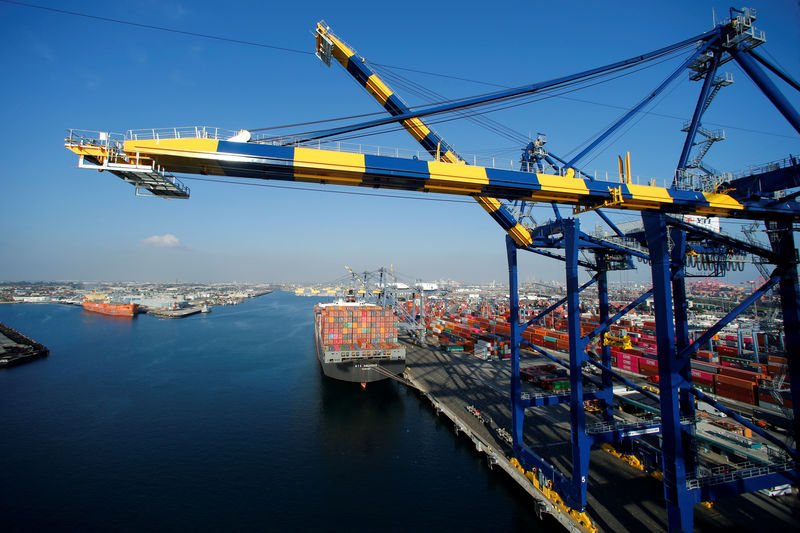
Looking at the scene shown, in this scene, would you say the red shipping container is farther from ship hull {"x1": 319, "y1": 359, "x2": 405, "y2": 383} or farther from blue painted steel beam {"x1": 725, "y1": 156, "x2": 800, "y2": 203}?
ship hull {"x1": 319, "y1": 359, "x2": 405, "y2": 383}

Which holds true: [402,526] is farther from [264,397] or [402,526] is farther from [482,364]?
[482,364]

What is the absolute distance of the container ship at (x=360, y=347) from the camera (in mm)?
26172

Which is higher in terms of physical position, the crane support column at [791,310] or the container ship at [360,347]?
the crane support column at [791,310]

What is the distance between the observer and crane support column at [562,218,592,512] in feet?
35.9

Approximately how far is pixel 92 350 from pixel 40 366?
8086mm

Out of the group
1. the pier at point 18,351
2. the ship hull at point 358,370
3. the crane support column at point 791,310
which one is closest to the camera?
the crane support column at point 791,310

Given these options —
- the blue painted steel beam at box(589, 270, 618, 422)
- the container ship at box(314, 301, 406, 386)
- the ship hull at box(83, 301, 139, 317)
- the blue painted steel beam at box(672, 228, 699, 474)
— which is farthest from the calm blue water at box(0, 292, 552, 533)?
the ship hull at box(83, 301, 139, 317)

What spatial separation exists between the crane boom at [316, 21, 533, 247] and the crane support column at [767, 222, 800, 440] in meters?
6.80

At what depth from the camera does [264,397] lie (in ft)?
83.0

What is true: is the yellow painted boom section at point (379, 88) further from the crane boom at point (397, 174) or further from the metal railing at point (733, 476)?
the metal railing at point (733, 476)

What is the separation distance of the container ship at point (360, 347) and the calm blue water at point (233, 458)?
1.66 meters

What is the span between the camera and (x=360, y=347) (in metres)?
27.6

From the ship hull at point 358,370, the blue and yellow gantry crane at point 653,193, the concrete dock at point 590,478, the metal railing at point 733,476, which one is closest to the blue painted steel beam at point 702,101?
the blue and yellow gantry crane at point 653,193

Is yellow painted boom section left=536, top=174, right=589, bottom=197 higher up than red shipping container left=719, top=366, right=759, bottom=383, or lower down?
higher up
